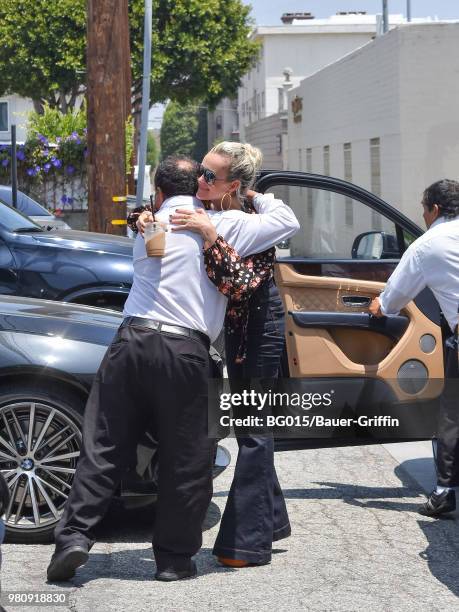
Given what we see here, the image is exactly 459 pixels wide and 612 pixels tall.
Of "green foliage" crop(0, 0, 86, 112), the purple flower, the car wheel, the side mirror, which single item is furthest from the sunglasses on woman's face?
"green foliage" crop(0, 0, 86, 112)

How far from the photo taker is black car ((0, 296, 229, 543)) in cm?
523

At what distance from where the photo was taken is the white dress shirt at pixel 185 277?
15.7 feet

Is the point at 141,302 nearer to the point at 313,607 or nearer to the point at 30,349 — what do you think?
the point at 30,349

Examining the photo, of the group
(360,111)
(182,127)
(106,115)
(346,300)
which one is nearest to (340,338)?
(346,300)

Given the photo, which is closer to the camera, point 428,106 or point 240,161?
point 240,161

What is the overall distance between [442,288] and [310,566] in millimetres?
1523

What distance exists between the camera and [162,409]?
4730 mm

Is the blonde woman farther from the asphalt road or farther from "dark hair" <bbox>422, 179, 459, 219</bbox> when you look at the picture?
"dark hair" <bbox>422, 179, 459, 219</bbox>

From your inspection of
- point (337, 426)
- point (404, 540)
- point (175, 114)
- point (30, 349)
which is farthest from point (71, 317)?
point (175, 114)

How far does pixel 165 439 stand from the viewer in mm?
4758

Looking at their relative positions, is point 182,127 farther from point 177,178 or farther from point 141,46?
point 177,178

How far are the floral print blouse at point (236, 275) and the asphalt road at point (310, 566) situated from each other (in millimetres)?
950

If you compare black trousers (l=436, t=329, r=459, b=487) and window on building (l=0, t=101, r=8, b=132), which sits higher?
window on building (l=0, t=101, r=8, b=132)

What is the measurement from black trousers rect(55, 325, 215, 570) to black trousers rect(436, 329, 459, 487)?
1582 millimetres
